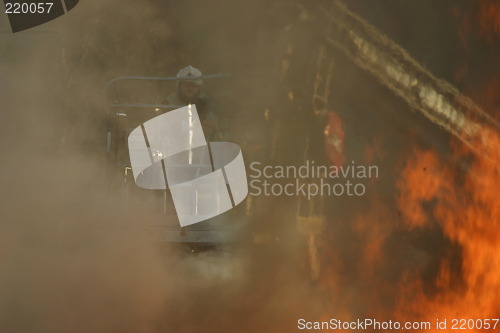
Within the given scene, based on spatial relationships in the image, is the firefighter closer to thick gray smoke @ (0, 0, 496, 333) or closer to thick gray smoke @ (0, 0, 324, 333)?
thick gray smoke @ (0, 0, 496, 333)

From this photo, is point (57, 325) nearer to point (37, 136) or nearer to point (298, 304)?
point (37, 136)

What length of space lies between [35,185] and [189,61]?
1990 millimetres

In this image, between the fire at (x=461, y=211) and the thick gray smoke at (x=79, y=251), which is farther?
the fire at (x=461, y=211)

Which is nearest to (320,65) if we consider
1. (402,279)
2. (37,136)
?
(402,279)

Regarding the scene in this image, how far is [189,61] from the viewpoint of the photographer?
6367mm

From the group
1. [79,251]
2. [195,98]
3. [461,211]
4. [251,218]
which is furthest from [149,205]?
[461,211]

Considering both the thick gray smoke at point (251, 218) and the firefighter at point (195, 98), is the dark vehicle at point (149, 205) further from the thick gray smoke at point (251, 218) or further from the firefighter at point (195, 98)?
the firefighter at point (195, 98)

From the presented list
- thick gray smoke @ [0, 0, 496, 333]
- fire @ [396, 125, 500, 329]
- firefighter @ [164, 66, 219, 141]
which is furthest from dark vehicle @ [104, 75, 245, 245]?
fire @ [396, 125, 500, 329]

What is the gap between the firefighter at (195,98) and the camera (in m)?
5.53

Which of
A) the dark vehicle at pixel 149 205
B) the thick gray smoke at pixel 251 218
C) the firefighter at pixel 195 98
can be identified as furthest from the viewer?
the firefighter at pixel 195 98

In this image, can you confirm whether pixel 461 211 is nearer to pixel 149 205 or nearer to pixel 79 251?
pixel 149 205

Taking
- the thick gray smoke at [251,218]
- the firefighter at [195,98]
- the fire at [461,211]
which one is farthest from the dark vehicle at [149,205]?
the fire at [461,211]

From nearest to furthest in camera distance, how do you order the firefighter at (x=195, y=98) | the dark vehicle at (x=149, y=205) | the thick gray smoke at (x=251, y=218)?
the dark vehicle at (x=149, y=205), the thick gray smoke at (x=251, y=218), the firefighter at (x=195, y=98)

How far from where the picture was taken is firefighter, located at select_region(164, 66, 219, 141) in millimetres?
5527
